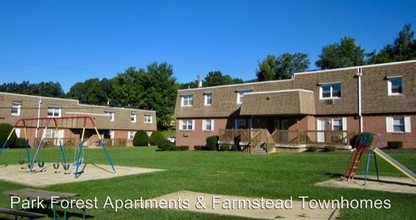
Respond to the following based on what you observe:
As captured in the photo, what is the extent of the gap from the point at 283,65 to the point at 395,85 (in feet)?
162

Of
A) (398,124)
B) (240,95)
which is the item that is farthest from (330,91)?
(240,95)

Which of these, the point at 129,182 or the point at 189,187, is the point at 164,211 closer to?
the point at 189,187

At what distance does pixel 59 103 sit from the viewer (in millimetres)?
52875

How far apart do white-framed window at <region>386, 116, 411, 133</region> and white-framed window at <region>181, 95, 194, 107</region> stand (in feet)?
72.1

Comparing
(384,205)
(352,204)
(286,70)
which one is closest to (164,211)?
(352,204)

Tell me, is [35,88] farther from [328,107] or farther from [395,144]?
[395,144]

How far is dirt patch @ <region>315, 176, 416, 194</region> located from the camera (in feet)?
38.8

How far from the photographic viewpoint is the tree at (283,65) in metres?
77.6

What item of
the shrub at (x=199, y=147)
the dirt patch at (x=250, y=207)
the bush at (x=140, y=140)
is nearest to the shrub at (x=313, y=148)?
the shrub at (x=199, y=147)

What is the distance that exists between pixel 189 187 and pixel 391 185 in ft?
21.5

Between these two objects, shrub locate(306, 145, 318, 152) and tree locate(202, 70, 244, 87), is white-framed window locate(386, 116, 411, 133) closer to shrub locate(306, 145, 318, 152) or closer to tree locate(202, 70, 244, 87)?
shrub locate(306, 145, 318, 152)

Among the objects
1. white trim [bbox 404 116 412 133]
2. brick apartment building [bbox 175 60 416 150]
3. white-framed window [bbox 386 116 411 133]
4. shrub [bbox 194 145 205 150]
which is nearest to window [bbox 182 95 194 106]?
brick apartment building [bbox 175 60 416 150]

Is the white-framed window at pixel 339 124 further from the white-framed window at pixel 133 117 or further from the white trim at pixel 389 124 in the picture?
the white-framed window at pixel 133 117

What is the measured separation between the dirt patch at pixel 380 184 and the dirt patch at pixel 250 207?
3.25m
